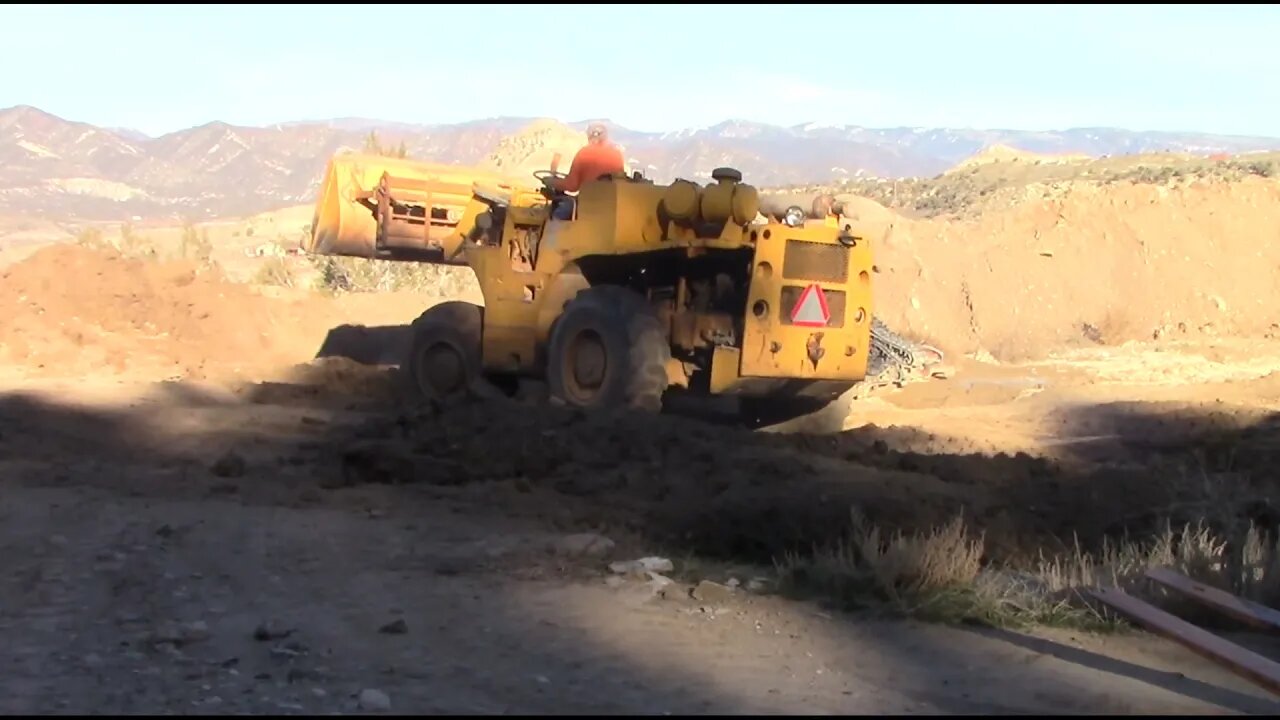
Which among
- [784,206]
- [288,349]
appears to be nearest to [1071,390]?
[784,206]

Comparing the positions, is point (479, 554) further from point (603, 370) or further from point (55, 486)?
point (603, 370)

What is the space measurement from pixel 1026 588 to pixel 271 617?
132 inches

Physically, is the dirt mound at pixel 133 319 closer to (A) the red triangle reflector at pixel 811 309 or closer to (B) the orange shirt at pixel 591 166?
(B) the orange shirt at pixel 591 166

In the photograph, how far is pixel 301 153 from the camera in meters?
94.6

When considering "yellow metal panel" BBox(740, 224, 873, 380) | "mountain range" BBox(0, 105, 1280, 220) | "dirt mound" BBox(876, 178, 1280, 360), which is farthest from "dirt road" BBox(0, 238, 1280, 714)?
"mountain range" BBox(0, 105, 1280, 220)

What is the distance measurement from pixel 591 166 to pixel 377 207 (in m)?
2.66

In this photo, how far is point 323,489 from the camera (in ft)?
31.4

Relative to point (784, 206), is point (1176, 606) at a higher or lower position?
lower

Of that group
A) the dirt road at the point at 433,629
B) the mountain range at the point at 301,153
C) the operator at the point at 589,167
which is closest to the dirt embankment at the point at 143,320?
the operator at the point at 589,167

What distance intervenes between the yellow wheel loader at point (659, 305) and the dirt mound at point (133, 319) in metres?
4.38

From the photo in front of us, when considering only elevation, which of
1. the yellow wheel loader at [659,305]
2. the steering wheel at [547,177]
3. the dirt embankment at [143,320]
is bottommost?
the dirt embankment at [143,320]

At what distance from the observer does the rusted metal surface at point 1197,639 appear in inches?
229

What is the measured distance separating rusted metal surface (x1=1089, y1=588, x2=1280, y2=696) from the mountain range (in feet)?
211

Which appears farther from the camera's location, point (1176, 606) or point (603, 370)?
point (603, 370)
